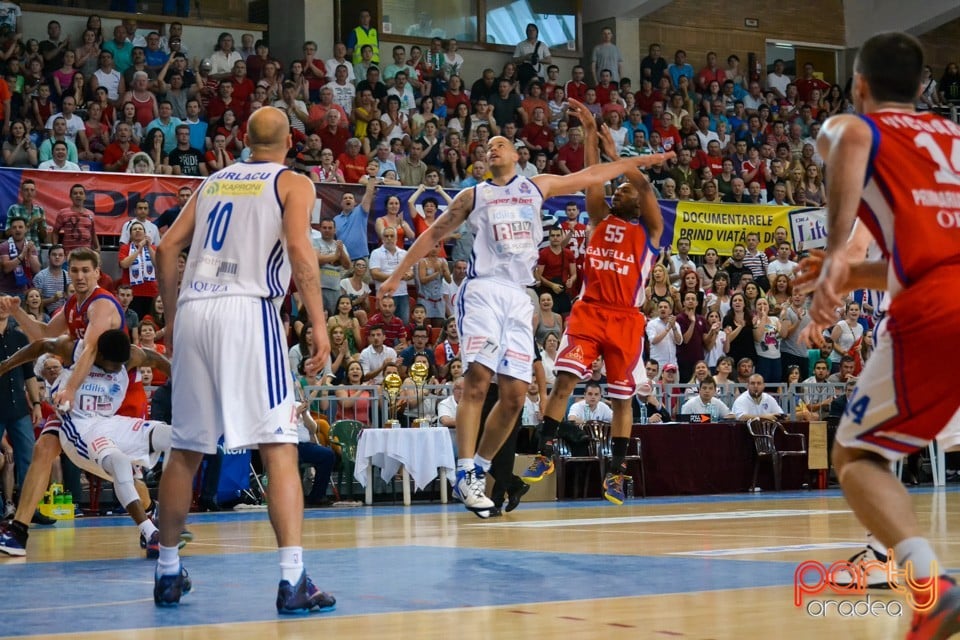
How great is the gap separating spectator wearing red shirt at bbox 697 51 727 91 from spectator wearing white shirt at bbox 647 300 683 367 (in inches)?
380

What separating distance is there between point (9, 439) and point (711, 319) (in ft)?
33.2

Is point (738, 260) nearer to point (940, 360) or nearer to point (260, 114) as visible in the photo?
point (260, 114)

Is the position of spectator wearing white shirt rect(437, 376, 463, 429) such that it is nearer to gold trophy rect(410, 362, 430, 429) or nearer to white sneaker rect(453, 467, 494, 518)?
gold trophy rect(410, 362, 430, 429)

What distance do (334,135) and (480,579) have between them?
14.7m

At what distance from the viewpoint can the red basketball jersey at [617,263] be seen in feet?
34.0

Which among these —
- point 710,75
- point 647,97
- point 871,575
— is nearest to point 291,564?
point 871,575

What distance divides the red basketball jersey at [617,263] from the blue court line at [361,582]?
3.04 m

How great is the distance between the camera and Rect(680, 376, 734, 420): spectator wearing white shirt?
17.3 meters

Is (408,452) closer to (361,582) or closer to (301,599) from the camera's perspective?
(361,582)

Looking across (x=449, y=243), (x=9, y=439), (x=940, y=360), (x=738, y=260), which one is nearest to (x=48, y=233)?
(x=9, y=439)

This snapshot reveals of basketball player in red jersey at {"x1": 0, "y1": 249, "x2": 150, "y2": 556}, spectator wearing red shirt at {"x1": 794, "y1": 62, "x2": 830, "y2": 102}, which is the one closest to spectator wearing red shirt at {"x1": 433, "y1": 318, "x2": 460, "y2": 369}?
basketball player in red jersey at {"x1": 0, "y1": 249, "x2": 150, "y2": 556}

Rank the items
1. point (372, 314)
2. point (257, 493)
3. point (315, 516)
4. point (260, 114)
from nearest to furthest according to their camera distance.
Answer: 1. point (260, 114)
2. point (315, 516)
3. point (257, 493)
4. point (372, 314)

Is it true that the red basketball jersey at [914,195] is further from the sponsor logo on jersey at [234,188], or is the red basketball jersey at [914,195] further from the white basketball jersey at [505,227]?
the white basketball jersey at [505,227]

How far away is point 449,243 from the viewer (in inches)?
782
